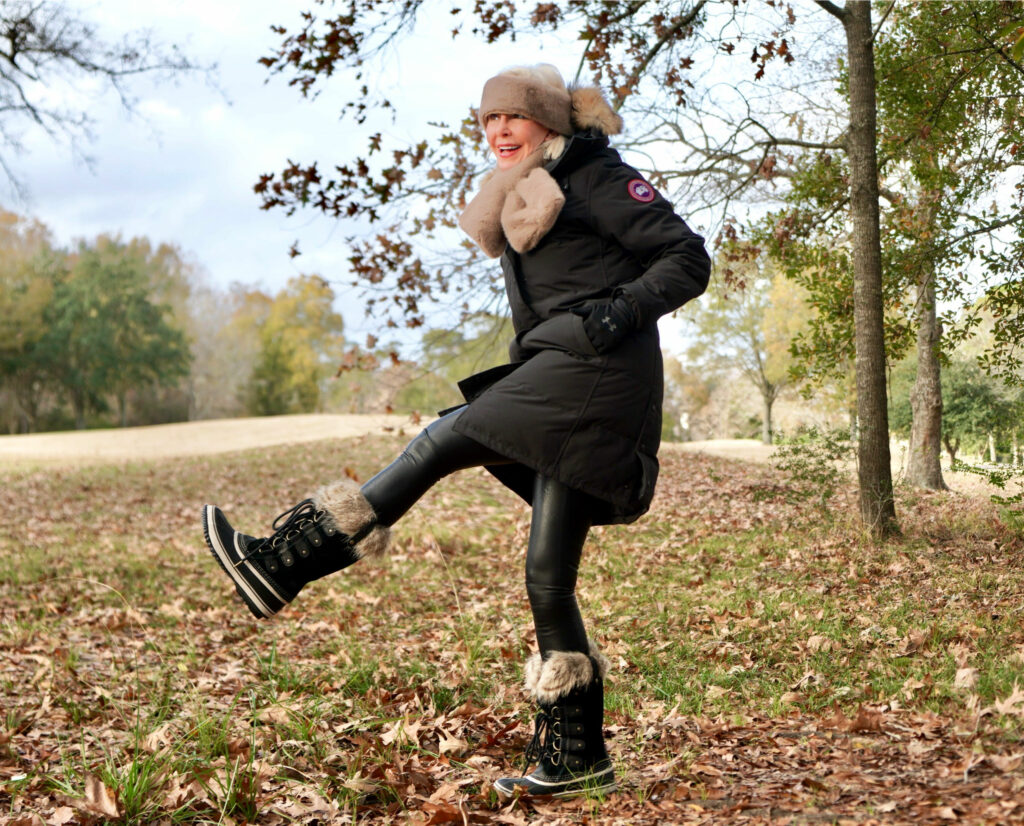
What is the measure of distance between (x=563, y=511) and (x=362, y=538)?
2.36 feet

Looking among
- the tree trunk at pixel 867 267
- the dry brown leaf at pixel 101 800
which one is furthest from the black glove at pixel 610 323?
the tree trunk at pixel 867 267

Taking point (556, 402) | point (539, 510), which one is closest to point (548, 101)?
point (556, 402)

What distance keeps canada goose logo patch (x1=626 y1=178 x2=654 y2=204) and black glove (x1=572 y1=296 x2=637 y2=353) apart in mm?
360

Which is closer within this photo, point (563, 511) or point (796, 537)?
point (563, 511)

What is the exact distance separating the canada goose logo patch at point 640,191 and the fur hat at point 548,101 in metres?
0.33

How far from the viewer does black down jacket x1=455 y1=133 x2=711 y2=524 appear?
2918 millimetres

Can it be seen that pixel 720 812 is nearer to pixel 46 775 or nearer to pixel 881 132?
pixel 46 775

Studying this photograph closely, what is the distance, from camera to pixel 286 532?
126 inches

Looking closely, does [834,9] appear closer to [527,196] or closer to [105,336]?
[527,196]

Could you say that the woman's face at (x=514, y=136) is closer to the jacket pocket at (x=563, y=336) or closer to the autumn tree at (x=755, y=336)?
the jacket pocket at (x=563, y=336)

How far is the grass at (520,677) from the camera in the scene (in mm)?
3082

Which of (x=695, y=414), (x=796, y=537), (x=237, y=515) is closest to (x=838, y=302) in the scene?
(x=796, y=537)

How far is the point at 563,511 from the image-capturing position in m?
3.03

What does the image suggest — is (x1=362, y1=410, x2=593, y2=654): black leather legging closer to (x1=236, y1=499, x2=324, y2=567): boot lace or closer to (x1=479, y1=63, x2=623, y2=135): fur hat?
(x1=236, y1=499, x2=324, y2=567): boot lace
